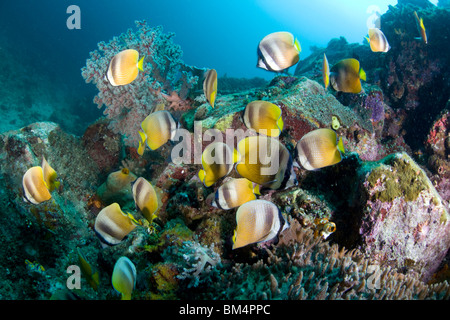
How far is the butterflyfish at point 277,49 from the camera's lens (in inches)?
104

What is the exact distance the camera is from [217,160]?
2.45m

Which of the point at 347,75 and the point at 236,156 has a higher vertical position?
the point at 347,75

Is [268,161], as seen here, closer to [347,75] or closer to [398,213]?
[347,75]

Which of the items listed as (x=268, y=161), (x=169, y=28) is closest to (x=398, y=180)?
(x=268, y=161)

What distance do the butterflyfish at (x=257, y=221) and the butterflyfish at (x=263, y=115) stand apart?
0.94 metres

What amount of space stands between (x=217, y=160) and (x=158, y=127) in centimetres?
79

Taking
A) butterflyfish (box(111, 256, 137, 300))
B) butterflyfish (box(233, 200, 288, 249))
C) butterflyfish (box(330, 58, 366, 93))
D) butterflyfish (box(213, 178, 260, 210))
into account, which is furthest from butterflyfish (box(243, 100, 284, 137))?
butterflyfish (box(111, 256, 137, 300))

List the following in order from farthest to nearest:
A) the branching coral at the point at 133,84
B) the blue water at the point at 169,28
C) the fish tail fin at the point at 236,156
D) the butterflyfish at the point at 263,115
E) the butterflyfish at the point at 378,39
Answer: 1. the blue water at the point at 169,28
2. the branching coral at the point at 133,84
3. the butterflyfish at the point at 378,39
4. the butterflyfish at the point at 263,115
5. the fish tail fin at the point at 236,156

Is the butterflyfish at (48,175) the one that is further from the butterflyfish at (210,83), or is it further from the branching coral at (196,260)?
the butterflyfish at (210,83)

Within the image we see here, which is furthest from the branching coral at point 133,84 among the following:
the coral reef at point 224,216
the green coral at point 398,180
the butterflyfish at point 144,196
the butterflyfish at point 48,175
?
the green coral at point 398,180

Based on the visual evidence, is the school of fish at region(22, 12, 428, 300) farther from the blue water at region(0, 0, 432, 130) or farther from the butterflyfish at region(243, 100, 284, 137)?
the blue water at region(0, 0, 432, 130)

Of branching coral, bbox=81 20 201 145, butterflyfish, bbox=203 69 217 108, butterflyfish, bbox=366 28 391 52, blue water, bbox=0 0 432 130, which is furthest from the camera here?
blue water, bbox=0 0 432 130

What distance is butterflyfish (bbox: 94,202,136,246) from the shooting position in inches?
94.6

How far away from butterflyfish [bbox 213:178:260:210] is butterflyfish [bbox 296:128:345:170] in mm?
596
